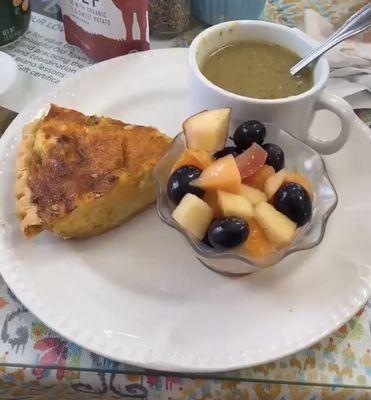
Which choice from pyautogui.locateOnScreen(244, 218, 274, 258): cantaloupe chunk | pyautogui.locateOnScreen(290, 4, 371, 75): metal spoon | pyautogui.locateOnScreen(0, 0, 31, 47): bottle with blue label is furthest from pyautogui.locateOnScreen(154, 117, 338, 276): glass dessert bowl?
pyautogui.locateOnScreen(0, 0, 31, 47): bottle with blue label

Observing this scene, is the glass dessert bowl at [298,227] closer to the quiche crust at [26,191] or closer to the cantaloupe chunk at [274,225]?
the cantaloupe chunk at [274,225]

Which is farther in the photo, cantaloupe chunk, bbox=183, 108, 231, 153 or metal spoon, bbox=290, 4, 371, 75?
metal spoon, bbox=290, 4, 371, 75

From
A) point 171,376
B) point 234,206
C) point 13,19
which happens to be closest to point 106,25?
point 13,19

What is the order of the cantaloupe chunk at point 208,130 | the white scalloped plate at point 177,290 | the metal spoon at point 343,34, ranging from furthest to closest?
the metal spoon at point 343,34, the cantaloupe chunk at point 208,130, the white scalloped plate at point 177,290

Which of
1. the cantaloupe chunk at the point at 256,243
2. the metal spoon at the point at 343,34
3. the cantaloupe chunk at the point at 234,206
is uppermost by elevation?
the metal spoon at the point at 343,34

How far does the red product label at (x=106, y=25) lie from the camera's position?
107 centimetres

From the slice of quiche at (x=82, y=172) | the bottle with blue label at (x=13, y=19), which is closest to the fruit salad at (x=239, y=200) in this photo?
the slice of quiche at (x=82, y=172)

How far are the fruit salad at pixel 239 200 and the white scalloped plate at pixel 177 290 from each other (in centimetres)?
8

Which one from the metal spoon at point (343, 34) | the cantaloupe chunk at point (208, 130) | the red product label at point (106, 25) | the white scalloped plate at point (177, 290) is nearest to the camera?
the white scalloped plate at point (177, 290)

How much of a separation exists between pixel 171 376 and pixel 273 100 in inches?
16.8

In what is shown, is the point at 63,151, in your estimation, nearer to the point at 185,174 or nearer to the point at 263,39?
the point at 185,174

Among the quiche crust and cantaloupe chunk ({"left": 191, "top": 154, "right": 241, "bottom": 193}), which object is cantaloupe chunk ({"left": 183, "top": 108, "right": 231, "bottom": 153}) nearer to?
cantaloupe chunk ({"left": 191, "top": 154, "right": 241, "bottom": 193})

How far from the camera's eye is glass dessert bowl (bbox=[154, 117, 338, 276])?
748mm

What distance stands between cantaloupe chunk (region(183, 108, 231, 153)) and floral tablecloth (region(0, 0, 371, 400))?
0.32 m
